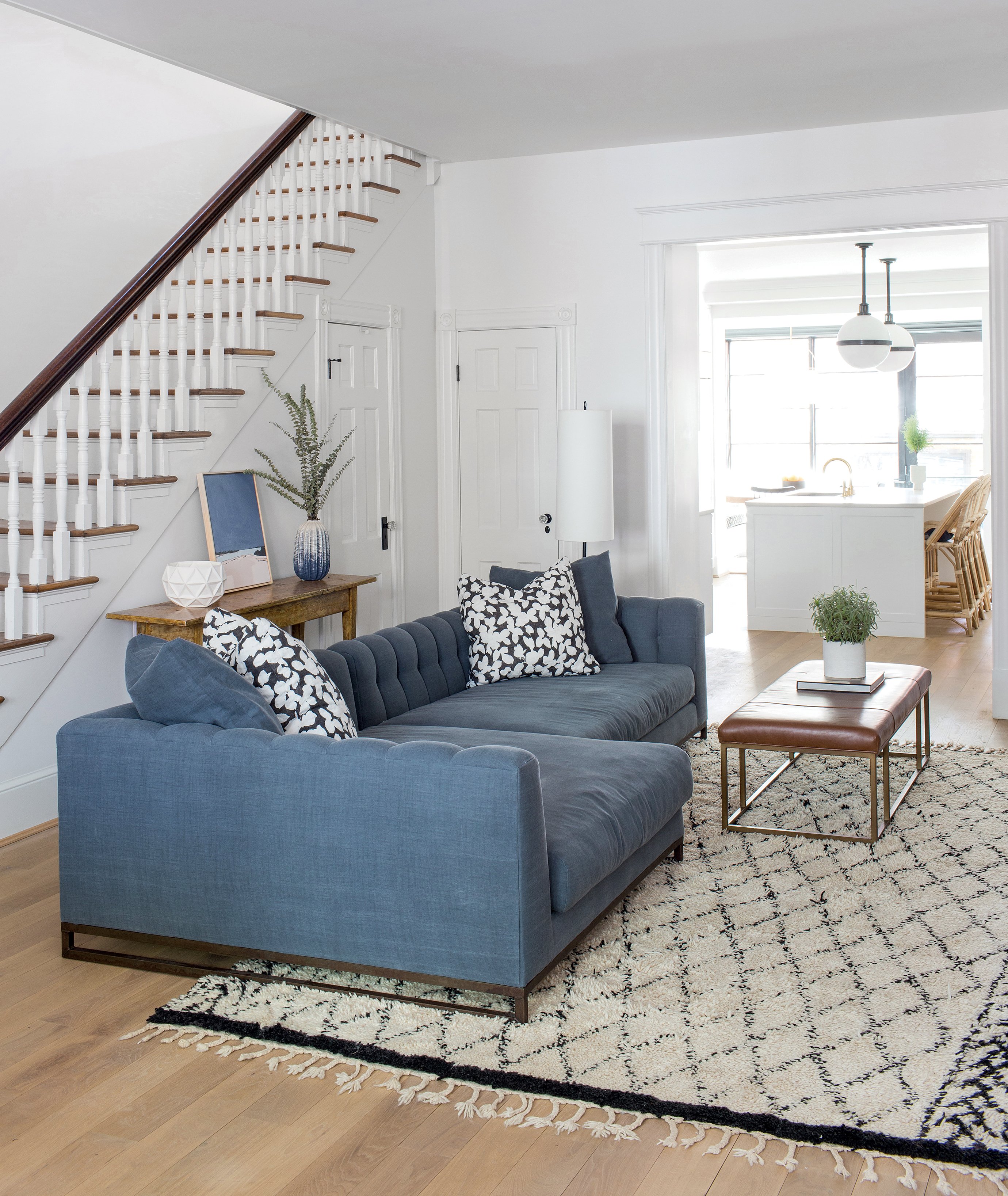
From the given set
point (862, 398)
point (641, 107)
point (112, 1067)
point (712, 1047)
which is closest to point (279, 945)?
point (112, 1067)

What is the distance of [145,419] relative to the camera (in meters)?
4.96

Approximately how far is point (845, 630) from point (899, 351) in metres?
5.98

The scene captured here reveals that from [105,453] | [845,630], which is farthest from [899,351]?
[105,453]

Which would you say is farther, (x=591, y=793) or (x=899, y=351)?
(x=899, y=351)

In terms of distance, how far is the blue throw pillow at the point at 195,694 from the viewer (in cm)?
311

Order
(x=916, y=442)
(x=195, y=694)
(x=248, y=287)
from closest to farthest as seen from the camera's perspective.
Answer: (x=195, y=694) < (x=248, y=287) < (x=916, y=442)

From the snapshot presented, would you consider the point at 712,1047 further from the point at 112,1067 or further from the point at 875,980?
the point at 112,1067

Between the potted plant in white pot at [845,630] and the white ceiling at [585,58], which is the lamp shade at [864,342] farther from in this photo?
the potted plant in white pot at [845,630]

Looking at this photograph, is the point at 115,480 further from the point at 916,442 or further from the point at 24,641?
the point at 916,442

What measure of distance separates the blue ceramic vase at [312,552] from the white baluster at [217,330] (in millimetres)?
754

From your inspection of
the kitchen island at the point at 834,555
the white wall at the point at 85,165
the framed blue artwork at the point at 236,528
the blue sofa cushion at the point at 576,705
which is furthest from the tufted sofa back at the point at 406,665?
the kitchen island at the point at 834,555

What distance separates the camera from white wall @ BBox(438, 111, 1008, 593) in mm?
5918

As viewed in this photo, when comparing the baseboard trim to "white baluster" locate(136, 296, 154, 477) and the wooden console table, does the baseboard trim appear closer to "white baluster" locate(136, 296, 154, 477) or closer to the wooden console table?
the wooden console table

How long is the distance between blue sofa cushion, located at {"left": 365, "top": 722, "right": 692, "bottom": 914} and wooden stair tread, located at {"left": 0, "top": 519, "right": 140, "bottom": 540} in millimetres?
1429
